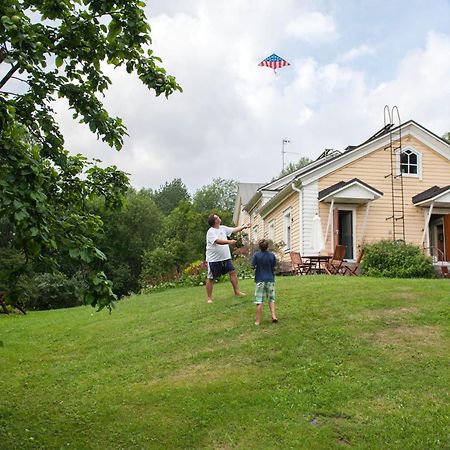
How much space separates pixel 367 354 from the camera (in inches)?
297

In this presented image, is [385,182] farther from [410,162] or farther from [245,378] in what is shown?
[245,378]

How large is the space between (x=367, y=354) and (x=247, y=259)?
12115 mm

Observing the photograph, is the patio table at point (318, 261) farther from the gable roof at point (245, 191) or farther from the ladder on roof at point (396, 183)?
the gable roof at point (245, 191)

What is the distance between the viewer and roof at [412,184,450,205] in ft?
63.5

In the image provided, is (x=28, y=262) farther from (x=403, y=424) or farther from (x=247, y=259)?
(x=247, y=259)

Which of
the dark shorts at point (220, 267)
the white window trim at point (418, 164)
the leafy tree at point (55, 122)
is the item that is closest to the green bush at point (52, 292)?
the white window trim at point (418, 164)

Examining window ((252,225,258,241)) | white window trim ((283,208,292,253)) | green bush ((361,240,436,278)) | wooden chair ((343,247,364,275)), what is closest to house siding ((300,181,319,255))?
wooden chair ((343,247,364,275))

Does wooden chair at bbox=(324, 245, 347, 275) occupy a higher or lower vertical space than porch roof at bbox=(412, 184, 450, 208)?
lower

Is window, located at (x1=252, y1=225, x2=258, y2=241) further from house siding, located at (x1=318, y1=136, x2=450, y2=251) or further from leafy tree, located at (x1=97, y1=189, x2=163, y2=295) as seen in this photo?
leafy tree, located at (x1=97, y1=189, x2=163, y2=295)

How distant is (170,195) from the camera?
73.9 meters

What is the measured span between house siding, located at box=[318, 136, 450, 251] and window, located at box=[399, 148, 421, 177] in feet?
0.58

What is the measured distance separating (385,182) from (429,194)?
1568 millimetres

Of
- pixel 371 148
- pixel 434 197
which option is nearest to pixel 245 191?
pixel 371 148

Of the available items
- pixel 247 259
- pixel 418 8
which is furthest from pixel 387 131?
pixel 418 8
